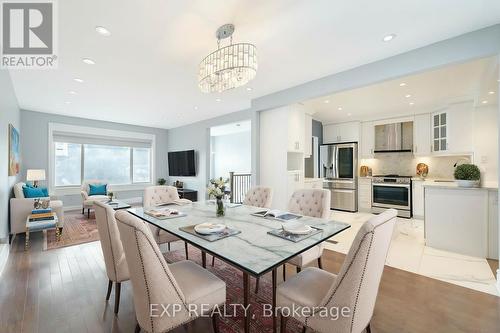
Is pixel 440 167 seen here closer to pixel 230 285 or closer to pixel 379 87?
pixel 379 87

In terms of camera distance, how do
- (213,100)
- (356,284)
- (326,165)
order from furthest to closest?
(326,165)
(213,100)
(356,284)

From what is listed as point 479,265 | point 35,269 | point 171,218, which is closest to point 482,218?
point 479,265

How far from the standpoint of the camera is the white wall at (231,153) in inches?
342

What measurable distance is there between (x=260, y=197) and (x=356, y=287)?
197 centimetres

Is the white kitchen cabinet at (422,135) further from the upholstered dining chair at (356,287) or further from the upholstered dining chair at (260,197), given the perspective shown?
the upholstered dining chair at (356,287)

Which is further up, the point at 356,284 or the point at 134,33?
the point at 134,33

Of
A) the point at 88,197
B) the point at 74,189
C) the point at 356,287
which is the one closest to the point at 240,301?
the point at 356,287

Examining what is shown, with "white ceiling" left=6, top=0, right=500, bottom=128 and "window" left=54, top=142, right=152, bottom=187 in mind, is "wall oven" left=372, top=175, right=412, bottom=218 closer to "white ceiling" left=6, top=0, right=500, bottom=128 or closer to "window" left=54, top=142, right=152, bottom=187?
"white ceiling" left=6, top=0, right=500, bottom=128

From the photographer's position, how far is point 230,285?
2.29m

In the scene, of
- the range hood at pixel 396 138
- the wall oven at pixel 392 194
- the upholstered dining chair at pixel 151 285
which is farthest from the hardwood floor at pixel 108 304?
the range hood at pixel 396 138

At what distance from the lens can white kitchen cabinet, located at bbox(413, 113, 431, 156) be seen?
4.98 m

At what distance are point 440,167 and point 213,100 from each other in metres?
5.43

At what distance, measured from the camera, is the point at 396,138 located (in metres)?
5.50

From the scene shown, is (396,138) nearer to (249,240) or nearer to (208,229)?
(249,240)
